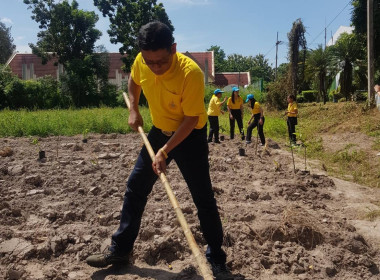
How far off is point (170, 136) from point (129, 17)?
89.3 feet

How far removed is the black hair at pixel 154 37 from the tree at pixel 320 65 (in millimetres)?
21149

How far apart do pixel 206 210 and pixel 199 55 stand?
36970 mm

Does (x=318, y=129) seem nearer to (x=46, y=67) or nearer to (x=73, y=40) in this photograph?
(x=73, y=40)

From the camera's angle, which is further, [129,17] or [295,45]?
[129,17]

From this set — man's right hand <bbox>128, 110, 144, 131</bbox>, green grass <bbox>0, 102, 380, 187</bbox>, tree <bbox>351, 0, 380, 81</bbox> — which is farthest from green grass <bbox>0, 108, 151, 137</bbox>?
tree <bbox>351, 0, 380, 81</bbox>

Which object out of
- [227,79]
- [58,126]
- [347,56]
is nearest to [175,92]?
[58,126]

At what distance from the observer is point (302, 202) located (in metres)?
4.44

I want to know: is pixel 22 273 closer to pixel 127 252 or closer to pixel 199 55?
pixel 127 252

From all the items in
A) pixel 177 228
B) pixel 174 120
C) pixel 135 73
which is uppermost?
pixel 135 73

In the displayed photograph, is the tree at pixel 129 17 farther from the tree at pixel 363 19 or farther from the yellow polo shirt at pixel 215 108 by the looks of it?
the yellow polo shirt at pixel 215 108

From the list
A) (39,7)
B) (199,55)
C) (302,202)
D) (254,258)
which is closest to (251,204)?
(302,202)

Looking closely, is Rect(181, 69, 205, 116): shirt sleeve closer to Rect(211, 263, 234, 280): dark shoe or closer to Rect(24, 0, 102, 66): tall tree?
Rect(211, 263, 234, 280): dark shoe

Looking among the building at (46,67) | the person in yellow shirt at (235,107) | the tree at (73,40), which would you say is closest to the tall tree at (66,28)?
the tree at (73,40)

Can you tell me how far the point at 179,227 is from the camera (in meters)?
3.37
